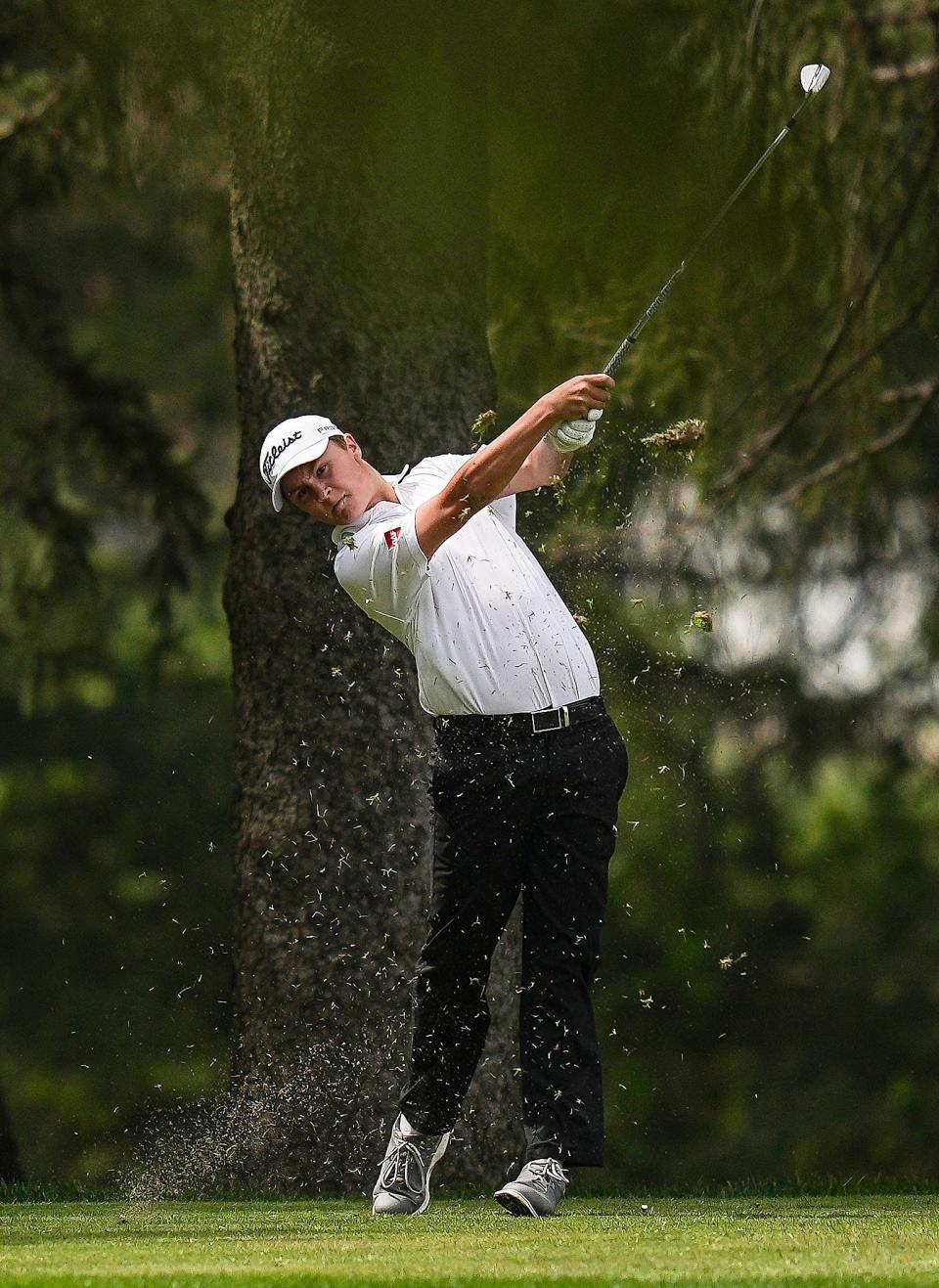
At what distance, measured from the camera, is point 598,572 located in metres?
8.81

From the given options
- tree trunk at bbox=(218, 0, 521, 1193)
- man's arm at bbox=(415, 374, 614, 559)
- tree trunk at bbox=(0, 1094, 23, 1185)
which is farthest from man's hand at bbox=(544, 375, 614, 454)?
tree trunk at bbox=(0, 1094, 23, 1185)

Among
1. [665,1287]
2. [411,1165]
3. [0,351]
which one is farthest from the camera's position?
[0,351]

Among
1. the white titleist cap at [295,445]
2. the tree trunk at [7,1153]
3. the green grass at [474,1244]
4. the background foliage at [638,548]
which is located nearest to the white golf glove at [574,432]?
the white titleist cap at [295,445]

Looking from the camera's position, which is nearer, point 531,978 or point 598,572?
point 531,978

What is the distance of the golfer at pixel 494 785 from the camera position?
3.90m

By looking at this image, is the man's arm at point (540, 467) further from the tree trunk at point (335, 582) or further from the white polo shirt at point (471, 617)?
the tree trunk at point (335, 582)

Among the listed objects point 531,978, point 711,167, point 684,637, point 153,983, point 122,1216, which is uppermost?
point 711,167

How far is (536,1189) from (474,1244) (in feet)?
1.78

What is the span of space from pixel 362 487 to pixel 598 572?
15.6 ft

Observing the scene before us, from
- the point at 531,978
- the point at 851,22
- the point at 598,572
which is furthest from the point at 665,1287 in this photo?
the point at 598,572

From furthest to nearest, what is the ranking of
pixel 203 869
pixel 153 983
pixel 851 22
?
pixel 153 983, pixel 203 869, pixel 851 22

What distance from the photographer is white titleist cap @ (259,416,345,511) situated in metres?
Answer: 4.09

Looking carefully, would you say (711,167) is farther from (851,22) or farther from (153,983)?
(153,983)

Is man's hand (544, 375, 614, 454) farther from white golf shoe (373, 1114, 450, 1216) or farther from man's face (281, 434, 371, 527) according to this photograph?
white golf shoe (373, 1114, 450, 1216)
